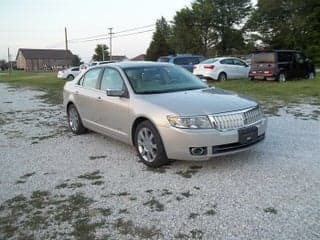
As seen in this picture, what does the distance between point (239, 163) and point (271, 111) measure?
5.05 meters

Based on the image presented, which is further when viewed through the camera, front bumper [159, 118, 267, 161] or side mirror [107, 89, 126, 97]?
side mirror [107, 89, 126, 97]

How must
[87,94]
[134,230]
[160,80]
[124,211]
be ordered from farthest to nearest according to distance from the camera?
1. [87,94]
2. [160,80]
3. [124,211]
4. [134,230]

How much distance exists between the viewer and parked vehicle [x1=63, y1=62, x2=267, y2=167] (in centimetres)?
521

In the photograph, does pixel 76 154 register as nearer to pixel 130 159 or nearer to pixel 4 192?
pixel 130 159

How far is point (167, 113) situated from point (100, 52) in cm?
7498

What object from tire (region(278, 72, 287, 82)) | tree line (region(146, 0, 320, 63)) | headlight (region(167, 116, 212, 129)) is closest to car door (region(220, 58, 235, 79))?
tire (region(278, 72, 287, 82))

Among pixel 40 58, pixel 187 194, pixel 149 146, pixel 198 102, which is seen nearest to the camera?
pixel 187 194

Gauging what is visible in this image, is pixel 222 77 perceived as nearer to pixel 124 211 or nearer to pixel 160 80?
pixel 160 80

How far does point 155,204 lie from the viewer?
435 cm

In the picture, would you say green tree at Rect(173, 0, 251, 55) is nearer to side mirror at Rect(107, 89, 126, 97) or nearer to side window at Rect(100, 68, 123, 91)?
side window at Rect(100, 68, 123, 91)

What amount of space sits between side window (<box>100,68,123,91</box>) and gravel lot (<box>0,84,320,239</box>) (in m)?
1.03

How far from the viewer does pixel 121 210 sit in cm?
424

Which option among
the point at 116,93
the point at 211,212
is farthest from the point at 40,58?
the point at 211,212

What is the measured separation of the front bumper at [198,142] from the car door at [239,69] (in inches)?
702
